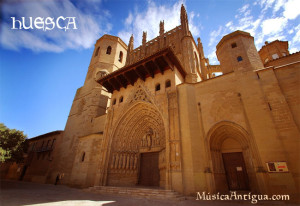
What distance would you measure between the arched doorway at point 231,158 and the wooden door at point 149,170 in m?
3.90

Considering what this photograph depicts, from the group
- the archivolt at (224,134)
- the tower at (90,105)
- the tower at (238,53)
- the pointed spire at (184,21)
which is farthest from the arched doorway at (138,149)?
the pointed spire at (184,21)

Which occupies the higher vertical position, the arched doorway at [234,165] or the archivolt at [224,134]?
the archivolt at [224,134]

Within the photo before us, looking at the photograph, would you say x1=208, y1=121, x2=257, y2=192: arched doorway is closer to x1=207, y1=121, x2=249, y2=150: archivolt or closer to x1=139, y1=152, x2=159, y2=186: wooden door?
x1=207, y1=121, x2=249, y2=150: archivolt

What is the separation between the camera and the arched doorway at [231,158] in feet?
23.7

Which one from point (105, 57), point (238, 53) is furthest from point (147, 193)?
point (105, 57)

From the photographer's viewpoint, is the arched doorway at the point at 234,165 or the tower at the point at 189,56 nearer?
the arched doorway at the point at 234,165

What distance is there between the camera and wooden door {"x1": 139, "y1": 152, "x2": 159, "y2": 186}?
31.9 ft

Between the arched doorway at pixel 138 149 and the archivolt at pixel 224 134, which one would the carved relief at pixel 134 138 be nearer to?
the arched doorway at pixel 138 149

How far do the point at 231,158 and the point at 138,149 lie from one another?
6.10 m

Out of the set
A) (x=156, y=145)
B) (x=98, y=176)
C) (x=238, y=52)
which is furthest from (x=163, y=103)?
(x=98, y=176)

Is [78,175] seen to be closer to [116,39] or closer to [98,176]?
[98,176]

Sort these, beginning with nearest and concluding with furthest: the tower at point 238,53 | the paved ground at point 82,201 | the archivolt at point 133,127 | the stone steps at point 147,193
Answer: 1. the paved ground at point 82,201
2. the stone steps at point 147,193
3. the tower at point 238,53
4. the archivolt at point 133,127

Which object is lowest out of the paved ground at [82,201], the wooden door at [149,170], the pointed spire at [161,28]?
the paved ground at [82,201]

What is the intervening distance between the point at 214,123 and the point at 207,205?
4.05 m
